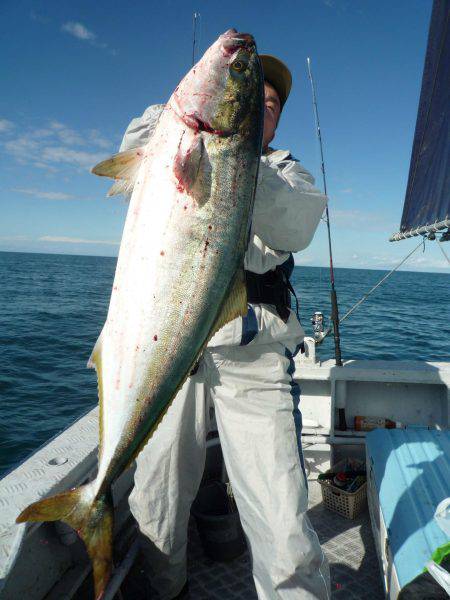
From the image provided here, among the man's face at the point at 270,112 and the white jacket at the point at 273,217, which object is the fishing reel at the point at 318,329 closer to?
the white jacket at the point at 273,217

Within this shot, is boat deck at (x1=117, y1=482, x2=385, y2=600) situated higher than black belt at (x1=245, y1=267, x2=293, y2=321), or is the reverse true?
black belt at (x1=245, y1=267, x2=293, y2=321)

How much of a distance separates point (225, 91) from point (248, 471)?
2187mm

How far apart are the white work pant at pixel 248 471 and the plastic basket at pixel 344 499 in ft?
6.24

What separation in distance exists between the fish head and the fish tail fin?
1790 mm

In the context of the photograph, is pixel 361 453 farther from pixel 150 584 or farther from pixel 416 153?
pixel 416 153

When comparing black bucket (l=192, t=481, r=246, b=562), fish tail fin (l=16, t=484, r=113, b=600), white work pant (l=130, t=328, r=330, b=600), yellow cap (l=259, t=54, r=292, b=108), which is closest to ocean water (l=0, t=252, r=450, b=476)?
white work pant (l=130, t=328, r=330, b=600)

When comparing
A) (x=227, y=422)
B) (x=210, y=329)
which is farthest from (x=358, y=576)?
(x=210, y=329)

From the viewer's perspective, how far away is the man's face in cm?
303

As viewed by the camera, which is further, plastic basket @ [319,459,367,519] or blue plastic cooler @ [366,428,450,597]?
plastic basket @ [319,459,367,519]

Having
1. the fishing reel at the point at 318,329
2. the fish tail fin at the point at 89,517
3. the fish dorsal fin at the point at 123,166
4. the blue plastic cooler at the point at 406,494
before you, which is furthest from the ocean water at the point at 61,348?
the fishing reel at the point at 318,329

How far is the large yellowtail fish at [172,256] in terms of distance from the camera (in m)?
1.88

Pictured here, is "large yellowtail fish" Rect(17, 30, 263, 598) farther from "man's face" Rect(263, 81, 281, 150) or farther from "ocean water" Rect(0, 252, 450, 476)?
"ocean water" Rect(0, 252, 450, 476)

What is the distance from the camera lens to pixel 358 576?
12.1 feet

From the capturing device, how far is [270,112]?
306 cm
